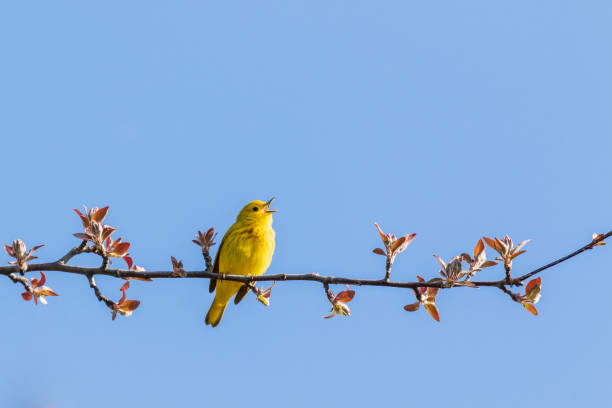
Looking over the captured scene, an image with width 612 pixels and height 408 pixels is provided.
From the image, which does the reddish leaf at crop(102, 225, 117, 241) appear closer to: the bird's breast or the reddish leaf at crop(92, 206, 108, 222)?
the reddish leaf at crop(92, 206, 108, 222)

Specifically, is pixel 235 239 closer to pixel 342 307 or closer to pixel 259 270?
pixel 259 270

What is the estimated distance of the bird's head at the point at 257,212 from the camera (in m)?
8.50

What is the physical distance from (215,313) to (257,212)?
1557 mm

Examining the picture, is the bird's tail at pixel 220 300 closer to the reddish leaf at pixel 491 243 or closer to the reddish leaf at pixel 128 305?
the reddish leaf at pixel 128 305

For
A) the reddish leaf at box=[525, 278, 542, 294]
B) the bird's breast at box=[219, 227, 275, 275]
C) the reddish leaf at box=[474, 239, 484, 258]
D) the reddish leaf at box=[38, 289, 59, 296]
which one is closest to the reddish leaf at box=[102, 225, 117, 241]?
the reddish leaf at box=[38, 289, 59, 296]

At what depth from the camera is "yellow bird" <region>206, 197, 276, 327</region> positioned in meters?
8.08

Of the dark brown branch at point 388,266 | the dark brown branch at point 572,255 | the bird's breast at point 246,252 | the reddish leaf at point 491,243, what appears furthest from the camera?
the bird's breast at point 246,252

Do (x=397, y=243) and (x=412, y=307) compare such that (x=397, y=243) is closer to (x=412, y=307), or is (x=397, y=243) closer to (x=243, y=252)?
(x=412, y=307)

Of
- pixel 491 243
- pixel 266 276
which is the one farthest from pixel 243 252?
pixel 491 243

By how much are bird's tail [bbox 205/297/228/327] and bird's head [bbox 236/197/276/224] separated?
118 centimetres

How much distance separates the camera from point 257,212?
8.61 m

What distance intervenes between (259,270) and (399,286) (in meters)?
4.29

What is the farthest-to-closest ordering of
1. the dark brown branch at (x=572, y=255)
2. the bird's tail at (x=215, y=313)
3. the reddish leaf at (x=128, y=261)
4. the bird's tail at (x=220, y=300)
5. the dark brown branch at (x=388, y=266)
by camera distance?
the bird's tail at (x=215, y=313)
the bird's tail at (x=220, y=300)
the reddish leaf at (x=128, y=261)
the dark brown branch at (x=388, y=266)
the dark brown branch at (x=572, y=255)

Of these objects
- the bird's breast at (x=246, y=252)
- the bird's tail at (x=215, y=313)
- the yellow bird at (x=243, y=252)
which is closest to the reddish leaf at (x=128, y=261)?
the yellow bird at (x=243, y=252)
